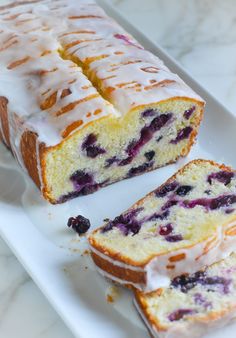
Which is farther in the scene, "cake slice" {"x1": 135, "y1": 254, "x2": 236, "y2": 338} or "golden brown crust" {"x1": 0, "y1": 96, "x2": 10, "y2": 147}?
"golden brown crust" {"x1": 0, "y1": 96, "x2": 10, "y2": 147}

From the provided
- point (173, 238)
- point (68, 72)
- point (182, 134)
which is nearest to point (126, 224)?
point (173, 238)

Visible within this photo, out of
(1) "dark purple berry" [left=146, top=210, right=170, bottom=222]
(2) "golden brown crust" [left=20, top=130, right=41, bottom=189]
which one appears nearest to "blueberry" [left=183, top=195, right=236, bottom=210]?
(1) "dark purple berry" [left=146, top=210, right=170, bottom=222]

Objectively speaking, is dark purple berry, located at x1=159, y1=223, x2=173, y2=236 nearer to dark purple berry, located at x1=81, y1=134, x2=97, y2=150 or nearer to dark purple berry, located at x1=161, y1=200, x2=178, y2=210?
dark purple berry, located at x1=161, y1=200, x2=178, y2=210

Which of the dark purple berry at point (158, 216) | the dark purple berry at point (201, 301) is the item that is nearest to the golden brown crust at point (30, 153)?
the dark purple berry at point (158, 216)

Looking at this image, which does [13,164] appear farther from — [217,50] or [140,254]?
[217,50]

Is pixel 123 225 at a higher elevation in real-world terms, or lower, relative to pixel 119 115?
lower

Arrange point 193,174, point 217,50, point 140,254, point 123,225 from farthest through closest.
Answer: point 217,50, point 193,174, point 123,225, point 140,254

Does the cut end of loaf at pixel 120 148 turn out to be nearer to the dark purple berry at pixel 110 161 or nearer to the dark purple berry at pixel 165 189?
the dark purple berry at pixel 110 161

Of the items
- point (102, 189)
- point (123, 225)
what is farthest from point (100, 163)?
point (123, 225)
